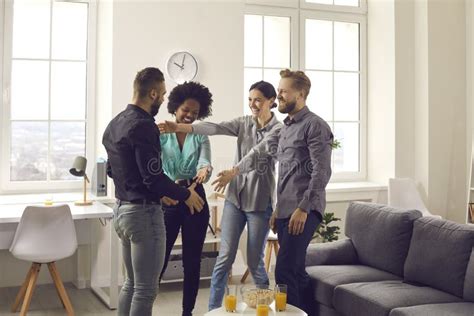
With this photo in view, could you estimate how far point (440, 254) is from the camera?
3268mm

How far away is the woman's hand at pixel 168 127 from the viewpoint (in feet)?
10.8

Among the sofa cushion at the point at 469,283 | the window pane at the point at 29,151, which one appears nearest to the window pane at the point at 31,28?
the window pane at the point at 29,151

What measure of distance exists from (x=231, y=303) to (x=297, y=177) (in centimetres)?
82

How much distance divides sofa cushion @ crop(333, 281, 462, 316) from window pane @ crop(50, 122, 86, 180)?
2.74 m

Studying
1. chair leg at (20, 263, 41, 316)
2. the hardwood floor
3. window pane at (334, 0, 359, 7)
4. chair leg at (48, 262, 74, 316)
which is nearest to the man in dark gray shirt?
the hardwood floor

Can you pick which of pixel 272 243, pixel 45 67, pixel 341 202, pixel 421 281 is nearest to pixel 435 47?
pixel 341 202

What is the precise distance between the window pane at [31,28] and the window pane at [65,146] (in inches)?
24.7

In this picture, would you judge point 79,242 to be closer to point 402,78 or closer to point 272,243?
point 272,243

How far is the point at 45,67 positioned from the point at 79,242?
5.21 feet

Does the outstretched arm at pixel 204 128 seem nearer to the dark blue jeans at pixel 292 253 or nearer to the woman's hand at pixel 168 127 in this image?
the woman's hand at pixel 168 127

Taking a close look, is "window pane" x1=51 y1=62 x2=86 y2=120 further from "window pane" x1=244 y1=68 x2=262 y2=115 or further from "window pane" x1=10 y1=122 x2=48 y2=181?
"window pane" x1=244 y1=68 x2=262 y2=115

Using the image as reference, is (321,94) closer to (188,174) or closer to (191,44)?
(191,44)

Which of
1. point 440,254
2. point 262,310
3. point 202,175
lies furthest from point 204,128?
point 440,254

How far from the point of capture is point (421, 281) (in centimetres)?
336
